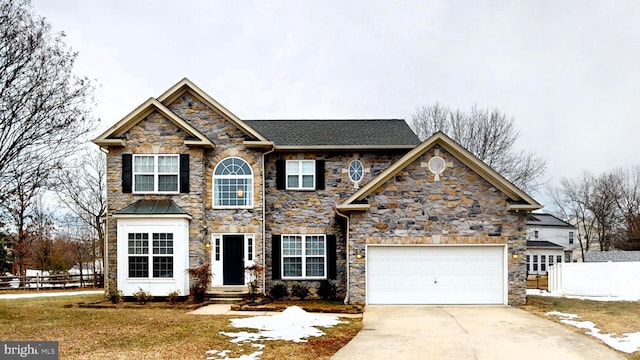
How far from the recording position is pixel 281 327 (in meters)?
13.0

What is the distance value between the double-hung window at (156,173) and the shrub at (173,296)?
3533mm

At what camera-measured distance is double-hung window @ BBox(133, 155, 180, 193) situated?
64.3ft

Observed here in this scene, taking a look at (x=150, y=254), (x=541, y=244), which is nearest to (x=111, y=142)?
(x=150, y=254)

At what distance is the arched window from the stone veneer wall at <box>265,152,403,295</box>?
1.00 metres

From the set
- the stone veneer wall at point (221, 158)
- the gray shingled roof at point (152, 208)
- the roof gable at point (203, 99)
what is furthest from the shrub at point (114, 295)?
the roof gable at point (203, 99)

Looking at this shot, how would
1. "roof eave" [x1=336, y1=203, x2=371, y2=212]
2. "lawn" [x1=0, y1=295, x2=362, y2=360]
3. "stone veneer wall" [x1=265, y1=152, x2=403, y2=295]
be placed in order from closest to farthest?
1. "lawn" [x1=0, y1=295, x2=362, y2=360]
2. "roof eave" [x1=336, y1=203, x2=371, y2=212]
3. "stone veneer wall" [x1=265, y1=152, x2=403, y2=295]

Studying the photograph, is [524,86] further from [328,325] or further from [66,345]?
[66,345]

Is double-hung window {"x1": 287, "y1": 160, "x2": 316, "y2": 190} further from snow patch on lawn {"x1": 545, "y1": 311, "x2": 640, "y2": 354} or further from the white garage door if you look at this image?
snow patch on lawn {"x1": 545, "y1": 311, "x2": 640, "y2": 354}

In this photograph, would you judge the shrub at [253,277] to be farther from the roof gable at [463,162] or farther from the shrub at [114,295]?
the shrub at [114,295]

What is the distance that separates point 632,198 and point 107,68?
156 feet

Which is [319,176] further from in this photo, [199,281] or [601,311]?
[601,311]

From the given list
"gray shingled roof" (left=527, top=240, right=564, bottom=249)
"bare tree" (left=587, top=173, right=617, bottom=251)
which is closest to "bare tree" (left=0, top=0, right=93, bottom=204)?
"gray shingled roof" (left=527, top=240, right=564, bottom=249)

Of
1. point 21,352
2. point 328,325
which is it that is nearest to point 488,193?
point 328,325

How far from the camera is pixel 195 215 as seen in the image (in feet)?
63.9
